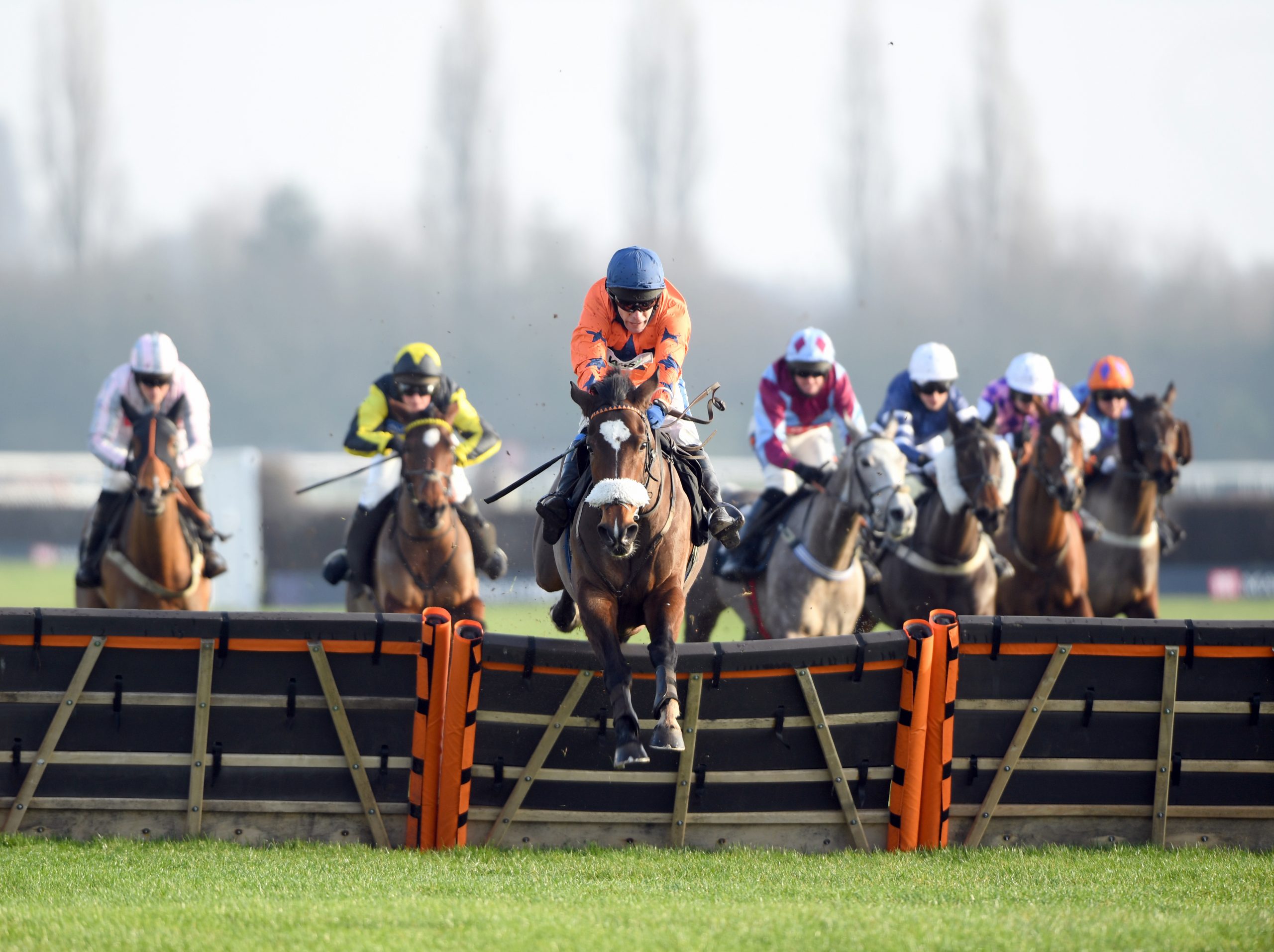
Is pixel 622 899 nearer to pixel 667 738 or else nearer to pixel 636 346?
pixel 667 738

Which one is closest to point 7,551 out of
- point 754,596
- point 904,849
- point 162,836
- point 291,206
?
point 754,596

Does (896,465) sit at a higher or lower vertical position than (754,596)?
higher

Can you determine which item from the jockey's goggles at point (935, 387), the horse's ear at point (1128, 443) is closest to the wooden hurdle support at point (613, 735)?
the jockey's goggles at point (935, 387)

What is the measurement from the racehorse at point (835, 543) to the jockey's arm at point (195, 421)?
11.9 feet

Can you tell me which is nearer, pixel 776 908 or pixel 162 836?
pixel 776 908

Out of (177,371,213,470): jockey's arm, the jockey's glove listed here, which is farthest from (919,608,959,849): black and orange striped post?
(177,371,213,470): jockey's arm

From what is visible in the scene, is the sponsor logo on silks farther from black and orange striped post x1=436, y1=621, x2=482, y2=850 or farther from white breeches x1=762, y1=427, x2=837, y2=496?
white breeches x1=762, y1=427, x2=837, y2=496

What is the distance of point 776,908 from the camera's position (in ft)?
15.0

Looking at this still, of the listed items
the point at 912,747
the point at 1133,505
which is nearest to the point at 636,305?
the point at 912,747

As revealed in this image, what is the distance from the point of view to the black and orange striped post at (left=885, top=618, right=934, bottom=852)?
18.7 ft

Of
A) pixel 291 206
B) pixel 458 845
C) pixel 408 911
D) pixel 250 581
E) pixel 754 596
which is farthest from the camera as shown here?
pixel 291 206

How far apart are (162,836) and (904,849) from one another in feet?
9.81

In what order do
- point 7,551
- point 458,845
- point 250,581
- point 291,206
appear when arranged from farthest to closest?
point 291,206, point 7,551, point 250,581, point 458,845

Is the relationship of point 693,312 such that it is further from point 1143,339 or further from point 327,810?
point 327,810
